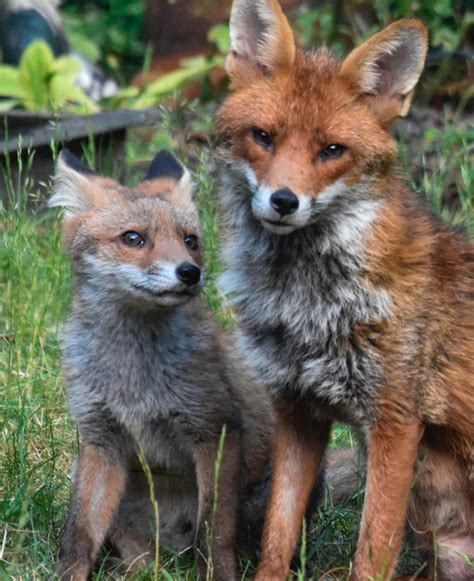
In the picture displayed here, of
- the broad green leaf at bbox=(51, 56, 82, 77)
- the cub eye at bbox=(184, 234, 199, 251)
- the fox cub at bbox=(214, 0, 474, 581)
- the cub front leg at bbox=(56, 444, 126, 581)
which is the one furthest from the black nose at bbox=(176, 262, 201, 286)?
the broad green leaf at bbox=(51, 56, 82, 77)

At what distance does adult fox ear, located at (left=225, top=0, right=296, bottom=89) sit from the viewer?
15.0 feet

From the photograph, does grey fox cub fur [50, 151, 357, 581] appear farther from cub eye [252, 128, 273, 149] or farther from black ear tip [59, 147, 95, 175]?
cub eye [252, 128, 273, 149]

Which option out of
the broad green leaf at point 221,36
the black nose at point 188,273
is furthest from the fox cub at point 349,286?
the broad green leaf at point 221,36

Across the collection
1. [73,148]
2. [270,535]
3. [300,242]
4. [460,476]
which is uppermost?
[300,242]

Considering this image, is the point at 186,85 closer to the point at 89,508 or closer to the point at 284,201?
the point at 89,508

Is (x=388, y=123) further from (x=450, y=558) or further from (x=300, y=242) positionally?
(x=450, y=558)

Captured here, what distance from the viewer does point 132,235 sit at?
16.9 feet

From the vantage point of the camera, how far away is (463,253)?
16.0 feet

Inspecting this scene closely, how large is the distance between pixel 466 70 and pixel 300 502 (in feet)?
20.0

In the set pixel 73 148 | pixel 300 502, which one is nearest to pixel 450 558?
pixel 300 502

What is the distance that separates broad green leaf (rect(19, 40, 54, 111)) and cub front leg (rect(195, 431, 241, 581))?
5064mm

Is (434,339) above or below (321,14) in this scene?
above

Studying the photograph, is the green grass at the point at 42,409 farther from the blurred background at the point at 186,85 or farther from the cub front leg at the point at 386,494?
the blurred background at the point at 186,85

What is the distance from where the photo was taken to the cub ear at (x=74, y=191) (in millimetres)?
5426
